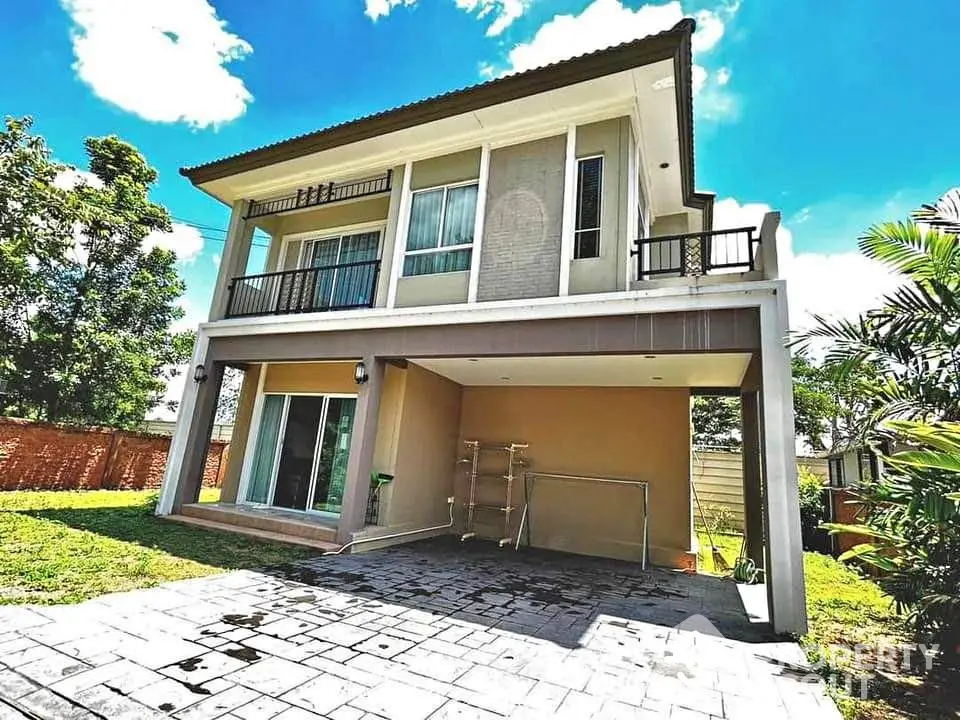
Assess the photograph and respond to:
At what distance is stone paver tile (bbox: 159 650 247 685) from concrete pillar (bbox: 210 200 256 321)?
6942 mm

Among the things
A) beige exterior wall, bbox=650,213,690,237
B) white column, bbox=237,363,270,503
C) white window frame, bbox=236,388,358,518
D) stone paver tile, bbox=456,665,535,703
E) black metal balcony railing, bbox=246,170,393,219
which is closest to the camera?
stone paver tile, bbox=456,665,535,703

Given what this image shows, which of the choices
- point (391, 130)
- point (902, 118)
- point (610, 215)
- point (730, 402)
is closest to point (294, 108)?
point (391, 130)

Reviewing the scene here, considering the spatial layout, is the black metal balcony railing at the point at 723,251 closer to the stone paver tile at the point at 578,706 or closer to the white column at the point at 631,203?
the white column at the point at 631,203

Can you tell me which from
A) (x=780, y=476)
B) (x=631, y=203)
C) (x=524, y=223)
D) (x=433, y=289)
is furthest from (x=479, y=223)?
(x=780, y=476)

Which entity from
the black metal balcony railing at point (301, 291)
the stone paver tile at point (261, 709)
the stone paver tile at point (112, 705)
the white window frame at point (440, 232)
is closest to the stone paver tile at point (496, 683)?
the stone paver tile at point (261, 709)

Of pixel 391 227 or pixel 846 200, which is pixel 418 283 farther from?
pixel 846 200

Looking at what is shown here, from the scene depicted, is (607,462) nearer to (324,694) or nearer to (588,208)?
(588,208)

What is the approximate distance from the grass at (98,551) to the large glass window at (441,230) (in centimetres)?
432

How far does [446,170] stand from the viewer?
23.6 feet

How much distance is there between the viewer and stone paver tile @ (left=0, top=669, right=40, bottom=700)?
7.61ft

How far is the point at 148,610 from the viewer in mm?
3590

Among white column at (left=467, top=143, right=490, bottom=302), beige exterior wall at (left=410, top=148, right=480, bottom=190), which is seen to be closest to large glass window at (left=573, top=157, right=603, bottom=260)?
white column at (left=467, top=143, right=490, bottom=302)

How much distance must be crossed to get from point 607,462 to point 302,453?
17.7 ft

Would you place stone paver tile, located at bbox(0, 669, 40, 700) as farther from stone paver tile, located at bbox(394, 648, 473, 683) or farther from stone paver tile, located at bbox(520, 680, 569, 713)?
stone paver tile, located at bbox(520, 680, 569, 713)
